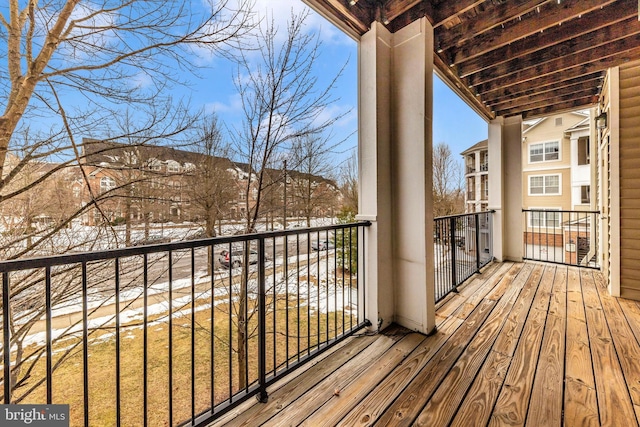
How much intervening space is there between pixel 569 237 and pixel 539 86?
19.2 ft

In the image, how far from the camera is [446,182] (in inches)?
280

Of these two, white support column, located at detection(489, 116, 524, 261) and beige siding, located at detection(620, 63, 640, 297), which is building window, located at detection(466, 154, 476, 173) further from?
beige siding, located at detection(620, 63, 640, 297)

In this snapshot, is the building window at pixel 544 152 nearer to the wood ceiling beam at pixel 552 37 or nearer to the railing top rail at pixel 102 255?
the wood ceiling beam at pixel 552 37

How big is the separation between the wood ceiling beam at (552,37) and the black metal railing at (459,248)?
176 cm

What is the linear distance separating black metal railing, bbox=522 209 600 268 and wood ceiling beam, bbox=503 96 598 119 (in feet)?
5.26

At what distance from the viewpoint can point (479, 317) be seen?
8.18 feet

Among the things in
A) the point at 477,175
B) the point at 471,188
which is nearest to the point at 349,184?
the point at 477,175

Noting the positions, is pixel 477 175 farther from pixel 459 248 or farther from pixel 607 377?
pixel 607 377

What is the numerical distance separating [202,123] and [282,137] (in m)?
0.94

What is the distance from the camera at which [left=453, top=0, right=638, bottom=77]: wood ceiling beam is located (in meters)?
2.32

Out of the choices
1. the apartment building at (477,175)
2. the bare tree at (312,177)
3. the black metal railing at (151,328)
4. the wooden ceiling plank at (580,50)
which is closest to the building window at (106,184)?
the black metal railing at (151,328)

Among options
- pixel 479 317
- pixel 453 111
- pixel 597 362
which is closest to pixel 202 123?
pixel 479 317

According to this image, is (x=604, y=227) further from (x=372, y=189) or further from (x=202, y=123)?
(x=202, y=123)

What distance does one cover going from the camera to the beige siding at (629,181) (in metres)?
2.85
